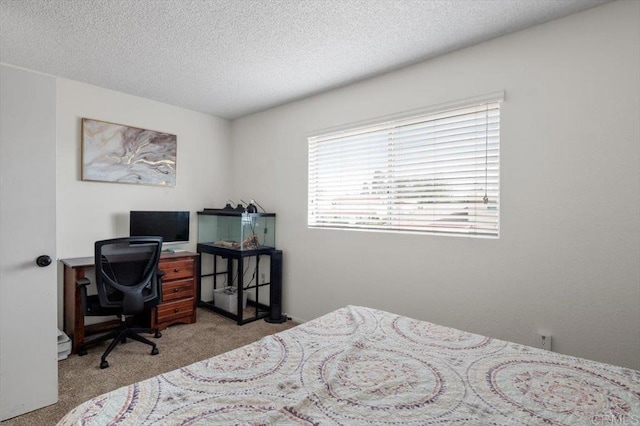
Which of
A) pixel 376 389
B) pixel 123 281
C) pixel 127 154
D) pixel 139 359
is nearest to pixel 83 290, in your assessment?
pixel 123 281

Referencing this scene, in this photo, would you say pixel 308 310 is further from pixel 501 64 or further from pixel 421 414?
pixel 501 64

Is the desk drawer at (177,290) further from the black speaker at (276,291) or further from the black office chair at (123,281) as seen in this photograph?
the black speaker at (276,291)

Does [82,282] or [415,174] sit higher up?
[415,174]

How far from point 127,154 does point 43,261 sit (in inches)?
73.1

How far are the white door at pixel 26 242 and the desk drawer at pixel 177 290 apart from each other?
1278mm

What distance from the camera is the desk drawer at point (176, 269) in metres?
3.35

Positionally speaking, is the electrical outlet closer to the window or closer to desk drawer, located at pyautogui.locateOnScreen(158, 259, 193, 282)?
the window

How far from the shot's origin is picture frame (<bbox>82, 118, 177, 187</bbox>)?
3299mm

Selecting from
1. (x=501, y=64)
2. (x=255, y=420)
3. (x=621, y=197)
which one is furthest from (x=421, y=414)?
(x=501, y=64)

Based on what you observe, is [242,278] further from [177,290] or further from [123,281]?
[123,281]

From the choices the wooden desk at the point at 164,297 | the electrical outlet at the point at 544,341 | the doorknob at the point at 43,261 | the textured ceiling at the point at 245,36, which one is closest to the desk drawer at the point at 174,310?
the wooden desk at the point at 164,297

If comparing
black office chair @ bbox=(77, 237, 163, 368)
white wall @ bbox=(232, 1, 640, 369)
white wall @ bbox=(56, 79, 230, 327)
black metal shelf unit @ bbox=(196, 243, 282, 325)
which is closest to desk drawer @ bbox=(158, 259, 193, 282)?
black metal shelf unit @ bbox=(196, 243, 282, 325)

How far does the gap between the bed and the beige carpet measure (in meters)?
1.52

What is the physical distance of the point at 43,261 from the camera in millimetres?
2010
